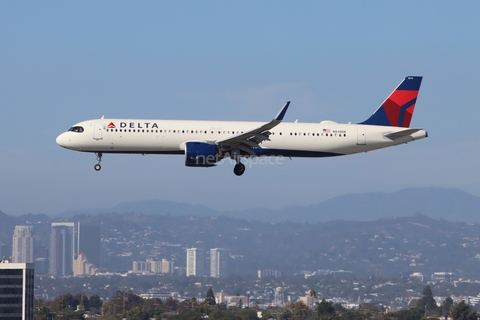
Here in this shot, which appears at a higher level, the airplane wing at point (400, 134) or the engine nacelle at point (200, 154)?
the airplane wing at point (400, 134)

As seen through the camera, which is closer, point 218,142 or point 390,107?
point 218,142

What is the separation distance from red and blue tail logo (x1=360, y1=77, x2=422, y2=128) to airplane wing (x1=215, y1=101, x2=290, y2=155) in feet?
37.1

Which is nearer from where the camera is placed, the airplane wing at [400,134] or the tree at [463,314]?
the airplane wing at [400,134]

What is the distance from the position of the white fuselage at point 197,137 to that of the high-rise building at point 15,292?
151 feet

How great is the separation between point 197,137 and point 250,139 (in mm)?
4071

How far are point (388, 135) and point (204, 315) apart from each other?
88.4 metres

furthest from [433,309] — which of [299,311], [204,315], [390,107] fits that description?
[390,107]

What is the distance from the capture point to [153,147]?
5853 centimetres

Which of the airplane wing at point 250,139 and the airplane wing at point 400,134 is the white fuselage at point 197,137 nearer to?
the airplane wing at point 400,134

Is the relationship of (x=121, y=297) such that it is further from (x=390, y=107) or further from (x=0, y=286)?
(x=390, y=107)

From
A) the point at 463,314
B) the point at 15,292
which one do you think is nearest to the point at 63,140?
the point at 15,292

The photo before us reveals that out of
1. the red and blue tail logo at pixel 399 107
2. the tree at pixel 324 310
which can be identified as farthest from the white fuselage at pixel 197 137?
the tree at pixel 324 310

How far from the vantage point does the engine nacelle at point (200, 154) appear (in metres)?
56.9

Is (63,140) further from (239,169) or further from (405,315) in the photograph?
(405,315)
